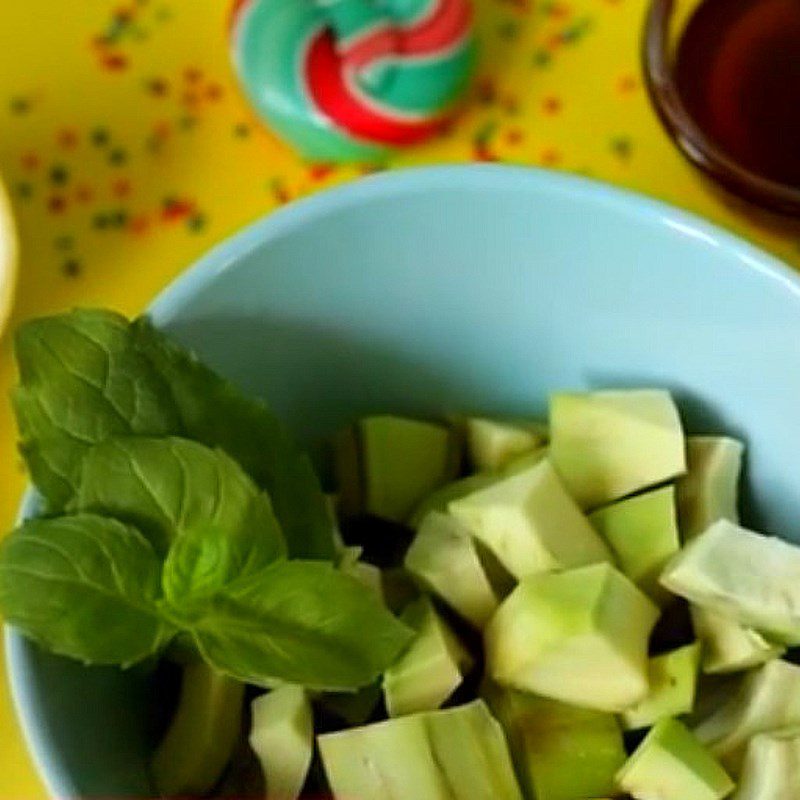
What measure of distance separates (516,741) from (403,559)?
3.9 inches

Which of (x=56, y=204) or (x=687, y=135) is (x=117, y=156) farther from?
(x=687, y=135)

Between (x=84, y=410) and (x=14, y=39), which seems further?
(x=14, y=39)

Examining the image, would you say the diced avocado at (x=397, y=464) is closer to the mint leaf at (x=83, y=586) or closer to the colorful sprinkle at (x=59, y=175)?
the mint leaf at (x=83, y=586)

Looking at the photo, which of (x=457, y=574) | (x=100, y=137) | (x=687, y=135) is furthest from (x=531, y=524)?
(x=100, y=137)

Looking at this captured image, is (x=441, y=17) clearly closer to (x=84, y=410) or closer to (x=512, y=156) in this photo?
(x=512, y=156)

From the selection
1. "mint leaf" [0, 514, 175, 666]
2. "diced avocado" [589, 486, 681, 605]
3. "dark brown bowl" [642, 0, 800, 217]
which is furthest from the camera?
"dark brown bowl" [642, 0, 800, 217]

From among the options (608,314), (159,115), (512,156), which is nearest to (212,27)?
(159,115)

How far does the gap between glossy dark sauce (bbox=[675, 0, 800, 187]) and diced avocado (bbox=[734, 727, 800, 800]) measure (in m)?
0.31

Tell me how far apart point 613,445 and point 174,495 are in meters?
0.19

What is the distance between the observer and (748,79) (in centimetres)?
87

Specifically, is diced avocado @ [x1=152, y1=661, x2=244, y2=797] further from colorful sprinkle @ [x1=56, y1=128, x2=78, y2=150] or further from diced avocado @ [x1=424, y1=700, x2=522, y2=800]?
colorful sprinkle @ [x1=56, y1=128, x2=78, y2=150]

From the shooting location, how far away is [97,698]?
2.09 feet

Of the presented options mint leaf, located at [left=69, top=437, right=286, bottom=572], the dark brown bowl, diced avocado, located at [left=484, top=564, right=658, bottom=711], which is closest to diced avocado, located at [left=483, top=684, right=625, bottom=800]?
diced avocado, located at [left=484, top=564, right=658, bottom=711]

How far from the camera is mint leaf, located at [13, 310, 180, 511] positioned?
0.61 metres
